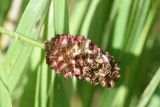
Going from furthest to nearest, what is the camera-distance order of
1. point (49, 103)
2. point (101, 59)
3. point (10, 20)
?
point (10, 20) → point (49, 103) → point (101, 59)

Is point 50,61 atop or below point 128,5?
below

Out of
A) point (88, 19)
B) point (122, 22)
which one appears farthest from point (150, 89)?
point (88, 19)

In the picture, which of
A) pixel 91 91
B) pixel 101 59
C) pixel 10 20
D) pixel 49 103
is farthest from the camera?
pixel 10 20

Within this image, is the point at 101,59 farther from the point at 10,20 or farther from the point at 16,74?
the point at 10,20

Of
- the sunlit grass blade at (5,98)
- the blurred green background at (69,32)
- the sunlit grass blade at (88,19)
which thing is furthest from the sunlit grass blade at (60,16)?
the sunlit grass blade at (88,19)

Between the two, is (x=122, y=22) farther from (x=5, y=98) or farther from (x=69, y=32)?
(x=5, y=98)

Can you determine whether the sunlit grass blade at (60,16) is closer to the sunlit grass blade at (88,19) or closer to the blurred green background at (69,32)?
the blurred green background at (69,32)

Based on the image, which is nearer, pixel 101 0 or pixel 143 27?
pixel 143 27

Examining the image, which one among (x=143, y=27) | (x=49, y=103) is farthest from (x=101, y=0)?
(x=49, y=103)
